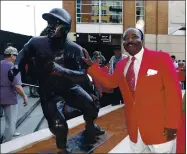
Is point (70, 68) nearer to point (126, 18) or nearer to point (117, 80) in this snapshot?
point (117, 80)

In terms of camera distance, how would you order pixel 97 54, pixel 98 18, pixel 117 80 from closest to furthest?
pixel 117 80, pixel 97 54, pixel 98 18

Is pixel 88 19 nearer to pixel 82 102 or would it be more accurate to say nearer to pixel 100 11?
pixel 100 11

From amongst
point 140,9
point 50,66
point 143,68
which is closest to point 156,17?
point 140,9

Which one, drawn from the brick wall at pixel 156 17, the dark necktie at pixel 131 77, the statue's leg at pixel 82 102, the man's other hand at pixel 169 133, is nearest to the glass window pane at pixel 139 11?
the brick wall at pixel 156 17

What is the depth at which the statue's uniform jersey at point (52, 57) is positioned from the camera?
334 centimetres

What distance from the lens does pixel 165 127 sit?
2.45 meters

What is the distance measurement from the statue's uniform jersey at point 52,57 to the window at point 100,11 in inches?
548

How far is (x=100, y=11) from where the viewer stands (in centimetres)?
1823

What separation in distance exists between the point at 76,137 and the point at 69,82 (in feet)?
4.82

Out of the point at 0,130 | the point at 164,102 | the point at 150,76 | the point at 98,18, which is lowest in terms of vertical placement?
the point at 0,130

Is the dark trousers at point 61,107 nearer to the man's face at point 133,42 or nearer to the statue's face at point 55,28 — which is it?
the statue's face at point 55,28

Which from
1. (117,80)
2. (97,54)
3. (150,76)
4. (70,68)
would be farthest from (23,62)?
(97,54)

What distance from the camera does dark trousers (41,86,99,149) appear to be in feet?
11.3

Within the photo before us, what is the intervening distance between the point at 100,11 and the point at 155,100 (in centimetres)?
1633
